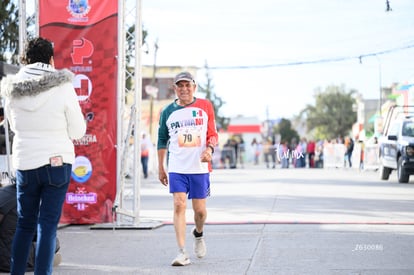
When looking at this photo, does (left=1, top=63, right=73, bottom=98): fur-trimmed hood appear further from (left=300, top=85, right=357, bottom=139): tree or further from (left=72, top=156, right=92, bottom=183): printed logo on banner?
(left=300, top=85, right=357, bottom=139): tree

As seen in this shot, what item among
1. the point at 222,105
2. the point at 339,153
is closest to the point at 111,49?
the point at 339,153

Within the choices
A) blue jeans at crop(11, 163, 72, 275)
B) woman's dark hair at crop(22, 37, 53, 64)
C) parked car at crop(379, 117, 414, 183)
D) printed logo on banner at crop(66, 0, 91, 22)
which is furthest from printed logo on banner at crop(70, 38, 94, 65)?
parked car at crop(379, 117, 414, 183)

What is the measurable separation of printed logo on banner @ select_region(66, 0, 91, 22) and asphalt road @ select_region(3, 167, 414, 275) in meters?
3.07

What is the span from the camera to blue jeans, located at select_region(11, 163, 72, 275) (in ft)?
19.6

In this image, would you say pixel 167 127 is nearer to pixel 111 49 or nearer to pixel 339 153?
pixel 111 49

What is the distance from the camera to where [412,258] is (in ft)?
26.2

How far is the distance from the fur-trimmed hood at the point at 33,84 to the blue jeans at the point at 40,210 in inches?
21.2

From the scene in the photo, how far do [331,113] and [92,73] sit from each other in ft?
277

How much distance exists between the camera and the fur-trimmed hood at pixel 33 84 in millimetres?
6094

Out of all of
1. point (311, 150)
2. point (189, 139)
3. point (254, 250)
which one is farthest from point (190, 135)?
point (311, 150)

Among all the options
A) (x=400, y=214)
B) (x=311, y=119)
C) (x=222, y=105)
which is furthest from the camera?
(x=222, y=105)

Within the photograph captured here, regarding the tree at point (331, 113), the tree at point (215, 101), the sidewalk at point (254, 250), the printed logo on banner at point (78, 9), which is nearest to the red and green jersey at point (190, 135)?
the sidewalk at point (254, 250)

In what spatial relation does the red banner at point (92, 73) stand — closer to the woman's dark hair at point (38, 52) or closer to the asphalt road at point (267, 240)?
the asphalt road at point (267, 240)

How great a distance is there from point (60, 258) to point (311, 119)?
75.7m
